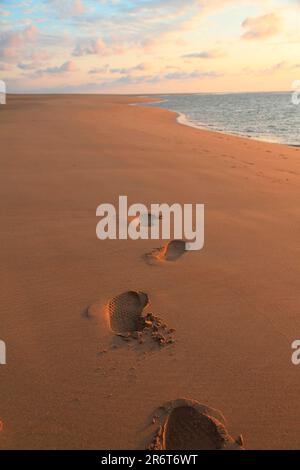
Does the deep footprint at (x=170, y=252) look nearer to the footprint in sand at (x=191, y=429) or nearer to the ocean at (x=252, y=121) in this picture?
the footprint in sand at (x=191, y=429)

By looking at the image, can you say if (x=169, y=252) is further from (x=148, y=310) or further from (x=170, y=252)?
(x=148, y=310)

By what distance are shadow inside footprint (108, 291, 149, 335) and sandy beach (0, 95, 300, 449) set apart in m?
0.06

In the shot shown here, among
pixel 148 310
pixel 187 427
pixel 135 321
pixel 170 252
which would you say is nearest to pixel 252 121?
pixel 170 252

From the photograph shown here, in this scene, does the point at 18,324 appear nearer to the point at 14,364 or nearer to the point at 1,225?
the point at 14,364

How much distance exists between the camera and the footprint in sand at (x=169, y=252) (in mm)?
3375

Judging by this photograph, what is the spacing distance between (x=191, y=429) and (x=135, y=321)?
85cm

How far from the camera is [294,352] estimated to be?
7.38 ft

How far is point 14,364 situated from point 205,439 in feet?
3.65

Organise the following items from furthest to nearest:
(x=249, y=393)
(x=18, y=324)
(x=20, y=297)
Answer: (x=20, y=297) → (x=18, y=324) → (x=249, y=393)

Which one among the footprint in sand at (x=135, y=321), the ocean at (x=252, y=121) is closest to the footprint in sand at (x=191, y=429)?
the footprint in sand at (x=135, y=321)

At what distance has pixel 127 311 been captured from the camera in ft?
8.60
